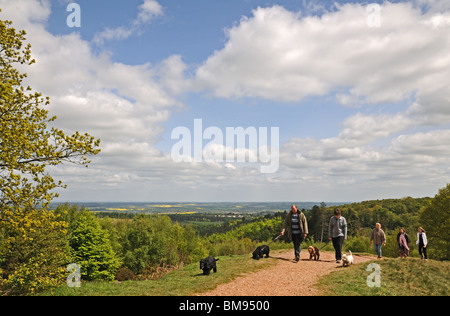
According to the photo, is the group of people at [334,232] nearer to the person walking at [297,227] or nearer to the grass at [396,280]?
the person walking at [297,227]

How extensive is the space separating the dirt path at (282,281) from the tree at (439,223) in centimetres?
2430

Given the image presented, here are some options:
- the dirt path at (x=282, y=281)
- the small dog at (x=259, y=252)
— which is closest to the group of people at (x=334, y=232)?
the dirt path at (x=282, y=281)

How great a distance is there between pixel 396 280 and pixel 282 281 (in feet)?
17.0

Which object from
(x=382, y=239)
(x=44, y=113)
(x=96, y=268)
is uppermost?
(x=44, y=113)

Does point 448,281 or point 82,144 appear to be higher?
point 82,144

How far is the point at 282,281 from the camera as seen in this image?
1241 cm

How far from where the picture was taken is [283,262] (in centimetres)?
1714

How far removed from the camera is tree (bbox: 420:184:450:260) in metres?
31.5

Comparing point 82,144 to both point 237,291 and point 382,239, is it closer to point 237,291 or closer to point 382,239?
point 237,291

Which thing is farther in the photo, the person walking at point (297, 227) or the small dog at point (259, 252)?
the small dog at point (259, 252)

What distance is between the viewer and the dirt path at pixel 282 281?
10.7 m

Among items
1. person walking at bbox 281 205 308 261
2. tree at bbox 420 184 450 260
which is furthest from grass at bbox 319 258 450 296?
tree at bbox 420 184 450 260
